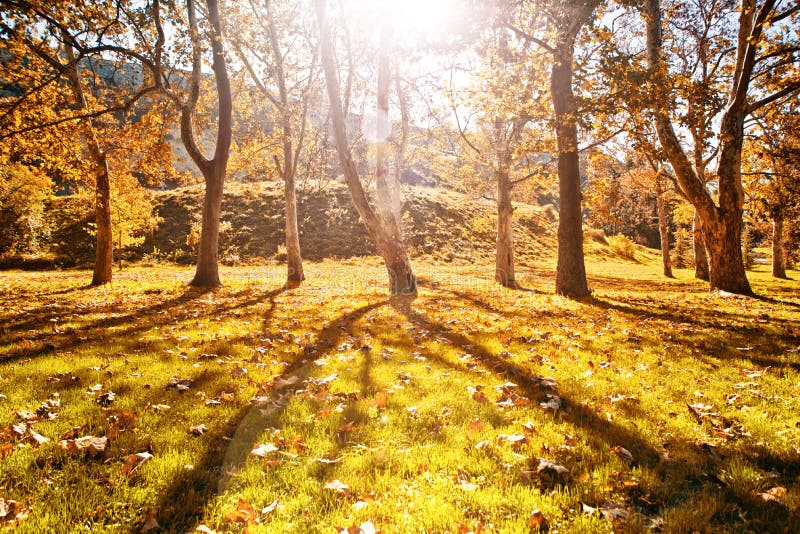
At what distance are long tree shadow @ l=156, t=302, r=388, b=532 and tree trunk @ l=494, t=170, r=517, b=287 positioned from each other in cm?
1362

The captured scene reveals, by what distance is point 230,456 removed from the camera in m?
3.30

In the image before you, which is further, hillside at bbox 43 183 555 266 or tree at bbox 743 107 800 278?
hillside at bbox 43 183 555 266

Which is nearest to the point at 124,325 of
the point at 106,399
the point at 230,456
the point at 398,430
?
the point at 106,399

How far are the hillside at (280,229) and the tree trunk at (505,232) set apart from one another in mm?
8871

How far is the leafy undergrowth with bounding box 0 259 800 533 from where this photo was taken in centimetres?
261

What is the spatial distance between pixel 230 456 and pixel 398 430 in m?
1.50

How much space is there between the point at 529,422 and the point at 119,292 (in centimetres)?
1396

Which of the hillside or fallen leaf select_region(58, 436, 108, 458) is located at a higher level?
the hillside

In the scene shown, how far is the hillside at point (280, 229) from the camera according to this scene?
2983 cm

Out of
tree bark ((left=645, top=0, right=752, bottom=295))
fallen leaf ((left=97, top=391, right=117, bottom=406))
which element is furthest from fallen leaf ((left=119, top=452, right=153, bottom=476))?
tree bark ((left=645, top=0, right=752, bottom=295))

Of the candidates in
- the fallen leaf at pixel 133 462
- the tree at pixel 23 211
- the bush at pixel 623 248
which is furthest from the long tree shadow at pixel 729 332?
the bush at pixel 623 248

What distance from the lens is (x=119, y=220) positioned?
2303cm

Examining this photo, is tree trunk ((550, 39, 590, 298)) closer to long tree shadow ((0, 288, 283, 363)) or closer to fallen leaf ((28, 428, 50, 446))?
long tree shadow ((0, 288, 283, 363))

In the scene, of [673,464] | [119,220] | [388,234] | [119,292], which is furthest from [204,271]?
[673,464]
